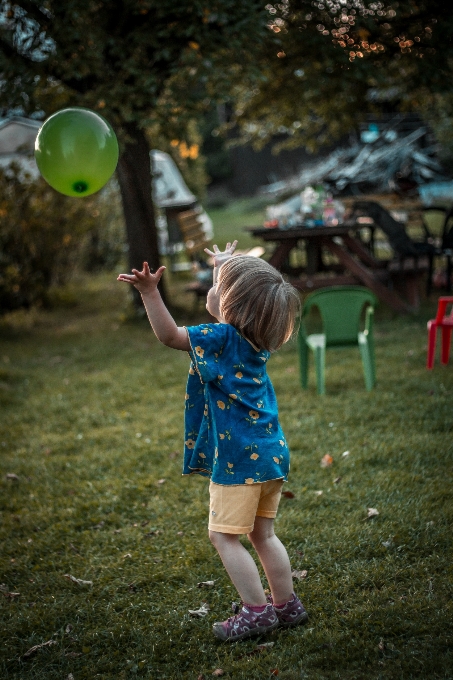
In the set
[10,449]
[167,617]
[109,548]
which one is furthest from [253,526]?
[10,449]

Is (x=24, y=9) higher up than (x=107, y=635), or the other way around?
(x=24, y=9)

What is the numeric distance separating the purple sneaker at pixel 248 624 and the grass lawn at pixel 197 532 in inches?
1.5

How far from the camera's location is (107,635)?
2627 mm

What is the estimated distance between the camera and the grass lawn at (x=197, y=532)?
2.45 meters

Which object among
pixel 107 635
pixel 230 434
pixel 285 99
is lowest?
pixel 107 635

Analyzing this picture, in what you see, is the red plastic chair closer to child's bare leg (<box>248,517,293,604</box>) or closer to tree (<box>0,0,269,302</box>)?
tree (<box>0,0,269,302</box>)

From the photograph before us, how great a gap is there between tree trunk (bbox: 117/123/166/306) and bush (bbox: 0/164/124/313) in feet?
5.73

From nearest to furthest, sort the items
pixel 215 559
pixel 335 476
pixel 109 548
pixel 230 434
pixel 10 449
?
pixel 230 434
pixel 215 559
pixel 109 548
pixel 335 476
pixel 10 449

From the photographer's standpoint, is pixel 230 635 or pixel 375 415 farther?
pixel 375 415

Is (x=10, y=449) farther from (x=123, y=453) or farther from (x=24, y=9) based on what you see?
(x=24, y=9)

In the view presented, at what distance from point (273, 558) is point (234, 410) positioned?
578mm

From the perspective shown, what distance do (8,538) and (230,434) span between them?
1.78 metres

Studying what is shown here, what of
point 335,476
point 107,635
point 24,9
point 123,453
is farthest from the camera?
point 24,9

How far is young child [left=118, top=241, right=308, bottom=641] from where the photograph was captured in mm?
2359
